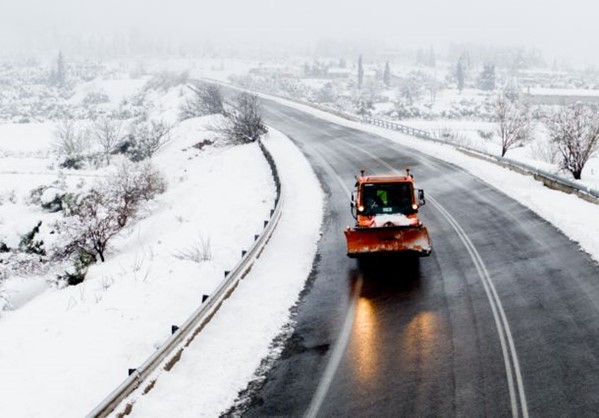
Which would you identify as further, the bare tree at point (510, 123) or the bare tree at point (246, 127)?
the bare tree at point (510, 123)

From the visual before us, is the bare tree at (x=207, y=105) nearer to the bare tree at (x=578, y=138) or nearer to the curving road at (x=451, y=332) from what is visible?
the bare tree at (x=578, y=138)

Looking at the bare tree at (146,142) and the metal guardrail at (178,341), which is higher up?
the metal guardrail at (178,341)

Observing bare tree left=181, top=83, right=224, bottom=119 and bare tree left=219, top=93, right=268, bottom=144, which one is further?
bare tree left=181, top=83, right=224, bottom=119

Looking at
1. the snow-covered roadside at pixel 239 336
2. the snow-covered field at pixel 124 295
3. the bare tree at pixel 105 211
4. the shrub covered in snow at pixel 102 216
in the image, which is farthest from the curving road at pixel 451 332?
the bare tree at pixel 105 211

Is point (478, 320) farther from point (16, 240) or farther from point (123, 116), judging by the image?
point (123, 116)

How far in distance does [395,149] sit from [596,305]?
26951 millimetres

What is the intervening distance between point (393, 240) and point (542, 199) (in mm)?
11021

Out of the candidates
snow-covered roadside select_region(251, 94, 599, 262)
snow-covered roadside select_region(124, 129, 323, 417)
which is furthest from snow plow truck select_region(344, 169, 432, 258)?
snow-covered roadside select_region(251, 94, 599, 262)

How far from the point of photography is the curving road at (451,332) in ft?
29.9

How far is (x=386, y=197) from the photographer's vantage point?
15.9 m

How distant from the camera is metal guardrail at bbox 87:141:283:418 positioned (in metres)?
8.61

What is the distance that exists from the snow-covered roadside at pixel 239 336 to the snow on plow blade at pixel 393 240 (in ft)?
6.28

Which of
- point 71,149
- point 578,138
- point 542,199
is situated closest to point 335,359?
point 542,199

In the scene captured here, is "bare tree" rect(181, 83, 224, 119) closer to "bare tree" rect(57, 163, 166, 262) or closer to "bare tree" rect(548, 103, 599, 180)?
"bare tree" rect(57, 163, 166, 262)
